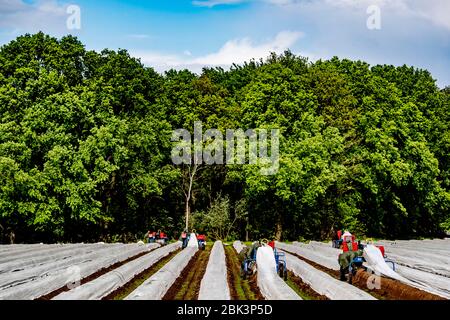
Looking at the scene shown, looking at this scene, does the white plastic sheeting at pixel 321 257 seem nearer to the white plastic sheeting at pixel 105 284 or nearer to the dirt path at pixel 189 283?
the dirt path at pixel 189 283

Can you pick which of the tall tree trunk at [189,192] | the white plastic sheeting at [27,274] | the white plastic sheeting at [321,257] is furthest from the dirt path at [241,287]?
the tall tree trunk at [189,192]

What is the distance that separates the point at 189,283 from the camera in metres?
20.3

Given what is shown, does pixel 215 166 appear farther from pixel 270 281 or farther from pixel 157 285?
pixel 157 285

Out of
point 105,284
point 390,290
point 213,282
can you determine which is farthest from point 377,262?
point 105,284

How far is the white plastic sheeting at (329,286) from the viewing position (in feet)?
47.3

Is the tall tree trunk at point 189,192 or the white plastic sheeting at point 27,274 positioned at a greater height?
the tall tree trunk at point 189,192

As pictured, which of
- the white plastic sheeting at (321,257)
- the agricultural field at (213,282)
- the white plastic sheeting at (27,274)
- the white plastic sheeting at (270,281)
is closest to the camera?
the white plastic sheeting at (270,281)

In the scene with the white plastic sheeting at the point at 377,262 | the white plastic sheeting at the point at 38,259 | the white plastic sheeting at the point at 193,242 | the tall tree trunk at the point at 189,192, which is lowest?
the white plastic sheeting at the point at 193,242

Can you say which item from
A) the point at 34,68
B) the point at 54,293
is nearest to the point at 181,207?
the point at 34,68

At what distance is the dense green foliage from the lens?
40188 mm

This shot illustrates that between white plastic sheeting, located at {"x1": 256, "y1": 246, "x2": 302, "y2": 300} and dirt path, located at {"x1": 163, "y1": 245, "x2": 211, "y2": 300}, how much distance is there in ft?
7.33

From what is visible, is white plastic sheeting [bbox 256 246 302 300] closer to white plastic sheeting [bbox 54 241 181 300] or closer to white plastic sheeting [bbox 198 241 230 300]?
white plastic sheeting [bbox 198 241 230 300]

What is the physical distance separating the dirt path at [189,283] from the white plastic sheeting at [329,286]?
4.08 meters
